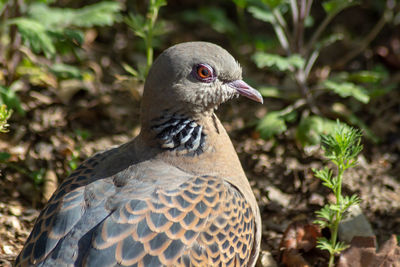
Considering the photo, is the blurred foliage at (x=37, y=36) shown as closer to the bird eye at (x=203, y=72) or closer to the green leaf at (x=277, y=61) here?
the green leaf at (x=277, y=61)

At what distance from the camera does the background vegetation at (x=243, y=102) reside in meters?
5.01

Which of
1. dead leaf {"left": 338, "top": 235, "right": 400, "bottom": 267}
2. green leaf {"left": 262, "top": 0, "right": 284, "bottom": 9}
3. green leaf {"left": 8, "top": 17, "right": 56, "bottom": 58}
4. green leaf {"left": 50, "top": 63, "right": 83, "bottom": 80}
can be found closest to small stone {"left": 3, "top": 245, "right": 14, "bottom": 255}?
green leaf {"left": 8, "top": 17, "right": 56, "bottom": 58}

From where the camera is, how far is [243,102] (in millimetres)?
6375

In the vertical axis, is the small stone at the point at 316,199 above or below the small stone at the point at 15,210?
above

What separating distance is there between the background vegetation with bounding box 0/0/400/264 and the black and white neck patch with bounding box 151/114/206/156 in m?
1.20

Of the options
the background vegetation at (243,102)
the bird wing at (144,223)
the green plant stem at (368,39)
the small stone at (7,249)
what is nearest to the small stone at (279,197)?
the background vegetation at (243,102)

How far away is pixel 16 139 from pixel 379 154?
11.9ft

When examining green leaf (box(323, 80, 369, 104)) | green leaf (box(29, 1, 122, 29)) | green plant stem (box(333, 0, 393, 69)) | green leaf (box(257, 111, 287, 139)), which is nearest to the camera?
green leaf (box(323, 80, 369, 104))

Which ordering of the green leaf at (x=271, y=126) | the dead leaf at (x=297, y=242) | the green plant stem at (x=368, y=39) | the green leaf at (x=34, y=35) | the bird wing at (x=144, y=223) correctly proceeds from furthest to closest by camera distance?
the green plant stem at (x=368, y=39) < the green leaf at (x=271, y=126) < the green leaf at (x=34, y=35) < the dead leaf at (x=297, y=242) < the bird wing at (x=144, y=223)

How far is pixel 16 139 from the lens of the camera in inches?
215

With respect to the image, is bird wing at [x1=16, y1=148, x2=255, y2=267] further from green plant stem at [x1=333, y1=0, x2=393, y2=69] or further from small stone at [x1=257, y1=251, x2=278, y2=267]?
green plant stem at [x1=333, y1=0, x2=393, y2=69]

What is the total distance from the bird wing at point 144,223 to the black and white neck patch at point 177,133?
0.19 m

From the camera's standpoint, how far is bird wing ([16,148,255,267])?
131 inches

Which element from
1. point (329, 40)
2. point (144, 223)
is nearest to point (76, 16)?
point (329, 40)
